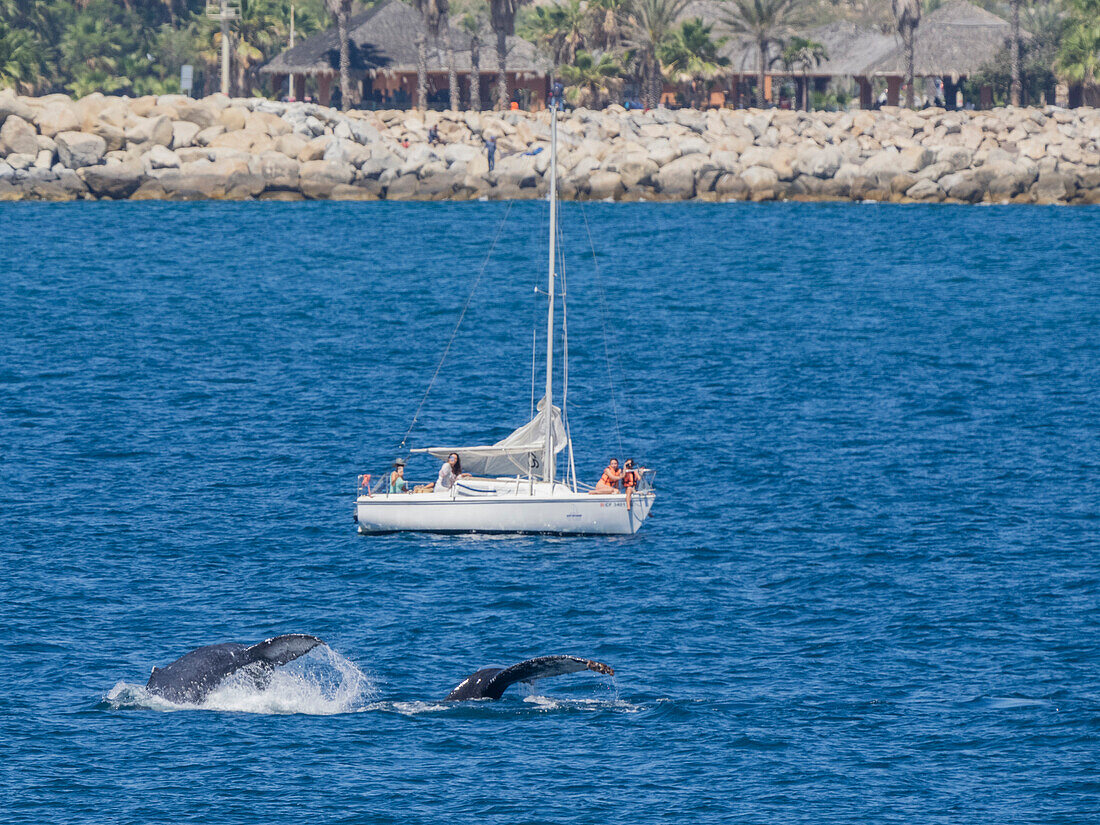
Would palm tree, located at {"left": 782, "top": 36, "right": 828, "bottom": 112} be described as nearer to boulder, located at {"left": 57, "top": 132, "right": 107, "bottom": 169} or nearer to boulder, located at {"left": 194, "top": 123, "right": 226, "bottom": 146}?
boulder, located at {"left": 194, "top": 123, "right": 226, "bottom": 146}

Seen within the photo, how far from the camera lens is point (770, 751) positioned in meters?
29.0

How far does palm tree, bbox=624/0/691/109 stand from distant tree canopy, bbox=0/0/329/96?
34.2 meters

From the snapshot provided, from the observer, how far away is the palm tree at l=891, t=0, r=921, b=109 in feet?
457

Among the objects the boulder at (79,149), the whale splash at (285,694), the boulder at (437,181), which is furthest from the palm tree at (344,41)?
the whale splash at (285,694)

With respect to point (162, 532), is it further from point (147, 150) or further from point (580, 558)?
point (147, 150)

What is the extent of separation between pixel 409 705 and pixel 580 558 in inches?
431

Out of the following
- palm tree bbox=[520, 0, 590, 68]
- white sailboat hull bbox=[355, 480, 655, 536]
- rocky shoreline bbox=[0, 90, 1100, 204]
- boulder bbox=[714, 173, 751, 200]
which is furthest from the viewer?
palm tree bbox=[520, 0, 590, 68]

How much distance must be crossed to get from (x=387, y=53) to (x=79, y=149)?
3498 cm

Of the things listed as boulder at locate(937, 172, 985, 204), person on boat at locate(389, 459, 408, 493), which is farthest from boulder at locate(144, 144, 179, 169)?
person on boat at locate(389, 459, 408, 493)

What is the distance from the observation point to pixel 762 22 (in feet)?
469

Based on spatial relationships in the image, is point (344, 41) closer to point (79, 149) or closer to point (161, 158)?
point (161, 158)

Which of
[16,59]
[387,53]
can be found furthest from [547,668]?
[387,53]

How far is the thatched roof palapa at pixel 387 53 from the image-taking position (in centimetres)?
14712

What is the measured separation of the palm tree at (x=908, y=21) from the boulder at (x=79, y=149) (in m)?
65.6
